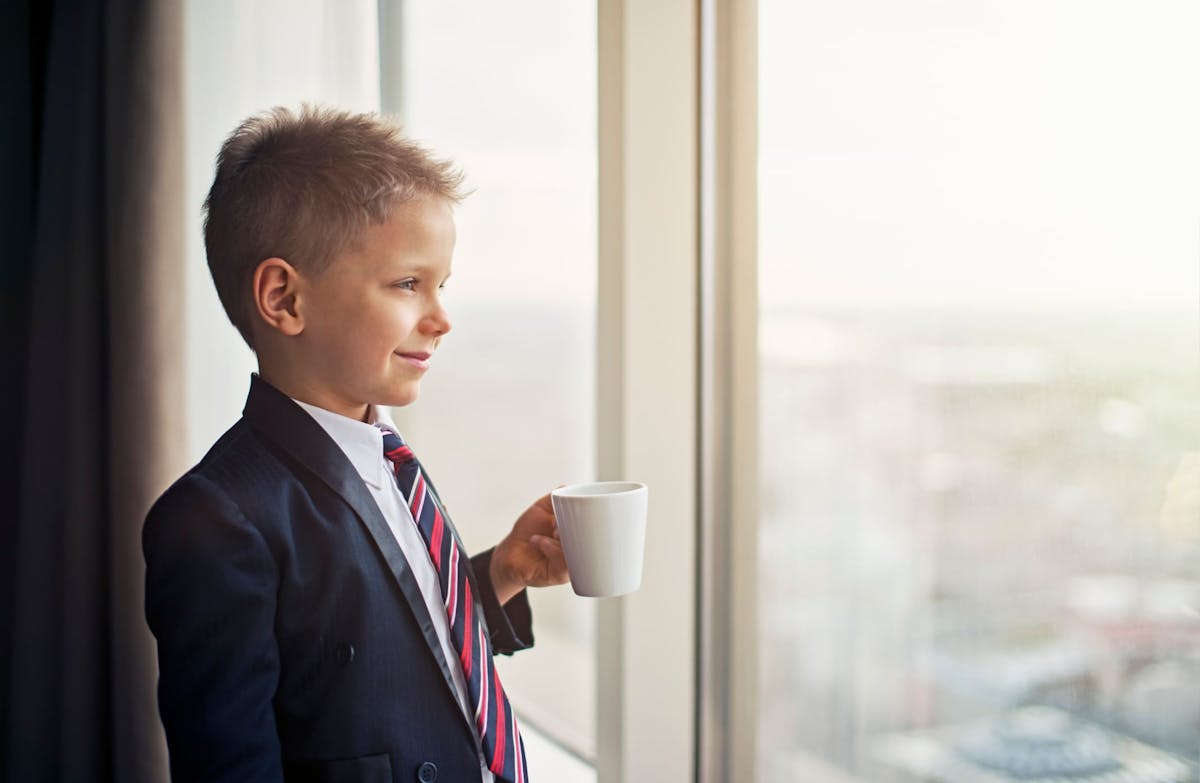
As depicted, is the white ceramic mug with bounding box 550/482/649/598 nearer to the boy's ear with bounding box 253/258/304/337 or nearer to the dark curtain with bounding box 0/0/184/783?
the boy's ear with bounding box 253/258/304/337

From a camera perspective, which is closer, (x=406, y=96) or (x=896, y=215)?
(x=896, y=215)

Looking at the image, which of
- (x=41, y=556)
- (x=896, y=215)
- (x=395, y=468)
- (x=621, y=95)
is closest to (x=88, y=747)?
(x=41, y=556)

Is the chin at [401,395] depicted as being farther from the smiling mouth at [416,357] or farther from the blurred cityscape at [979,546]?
the blurred cityscape at [979,546]

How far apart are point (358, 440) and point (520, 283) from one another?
822 millimetres

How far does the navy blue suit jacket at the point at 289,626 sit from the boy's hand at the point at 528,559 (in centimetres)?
16

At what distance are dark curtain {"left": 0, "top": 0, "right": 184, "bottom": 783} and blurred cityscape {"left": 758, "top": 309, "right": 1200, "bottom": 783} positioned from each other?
899 mm

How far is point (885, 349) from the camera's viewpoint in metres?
1.01

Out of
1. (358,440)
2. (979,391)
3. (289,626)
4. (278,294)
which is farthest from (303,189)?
(979,391)

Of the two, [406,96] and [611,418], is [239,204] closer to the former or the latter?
[611,418]

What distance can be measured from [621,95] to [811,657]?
2.43 ft

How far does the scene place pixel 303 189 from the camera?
721 mm

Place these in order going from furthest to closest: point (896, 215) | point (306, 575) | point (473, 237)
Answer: point (473, 237), point (896, 215), point (306, 575)

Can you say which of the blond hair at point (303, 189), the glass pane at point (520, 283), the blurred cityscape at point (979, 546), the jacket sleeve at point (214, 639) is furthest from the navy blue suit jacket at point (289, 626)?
the glass pane at point (520, 283)

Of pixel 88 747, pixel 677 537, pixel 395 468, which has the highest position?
pixel 395 468
